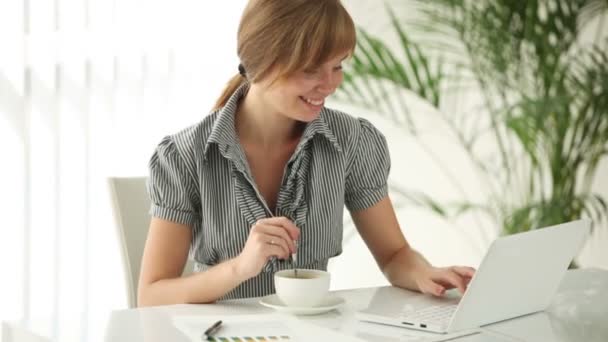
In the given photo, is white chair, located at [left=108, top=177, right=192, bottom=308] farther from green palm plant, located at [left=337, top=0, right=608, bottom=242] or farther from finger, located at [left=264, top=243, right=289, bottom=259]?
green palm plant, located at [left=337, top=0, right=608, bottom=242]

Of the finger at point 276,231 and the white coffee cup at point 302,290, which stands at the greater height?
the finger at point 276,231

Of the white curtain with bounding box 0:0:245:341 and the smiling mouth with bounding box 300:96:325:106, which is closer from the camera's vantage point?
the smiling mouth with bounding box 300:96:325:106

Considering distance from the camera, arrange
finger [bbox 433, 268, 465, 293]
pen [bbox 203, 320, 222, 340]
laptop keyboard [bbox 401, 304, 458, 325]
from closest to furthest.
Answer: pen [bbox 203, 320, 222, 340], laptop keyboard [bbox 401, 304, 458, 325], finger [bbox 433, 268, 465, 293]

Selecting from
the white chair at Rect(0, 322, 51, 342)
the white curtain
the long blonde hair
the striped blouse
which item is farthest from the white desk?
the white curtain

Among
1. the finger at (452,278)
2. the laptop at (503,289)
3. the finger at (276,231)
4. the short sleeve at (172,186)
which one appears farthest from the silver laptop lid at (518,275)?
the short sleeve at (172,186)

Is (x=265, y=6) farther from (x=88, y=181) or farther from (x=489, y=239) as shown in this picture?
(x=489, y=239)

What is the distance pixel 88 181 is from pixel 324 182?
1422mm

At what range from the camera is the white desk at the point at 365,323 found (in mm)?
1325

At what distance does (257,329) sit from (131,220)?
2.32ft

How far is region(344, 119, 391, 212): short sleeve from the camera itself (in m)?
1.89

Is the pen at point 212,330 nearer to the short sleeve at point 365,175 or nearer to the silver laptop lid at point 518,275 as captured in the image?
the silver laptop lid at point 518,275

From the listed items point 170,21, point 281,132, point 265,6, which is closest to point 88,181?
point 170,21

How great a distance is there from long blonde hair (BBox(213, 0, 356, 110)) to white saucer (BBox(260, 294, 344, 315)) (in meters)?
0.42

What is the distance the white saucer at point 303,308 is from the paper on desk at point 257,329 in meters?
0.02
